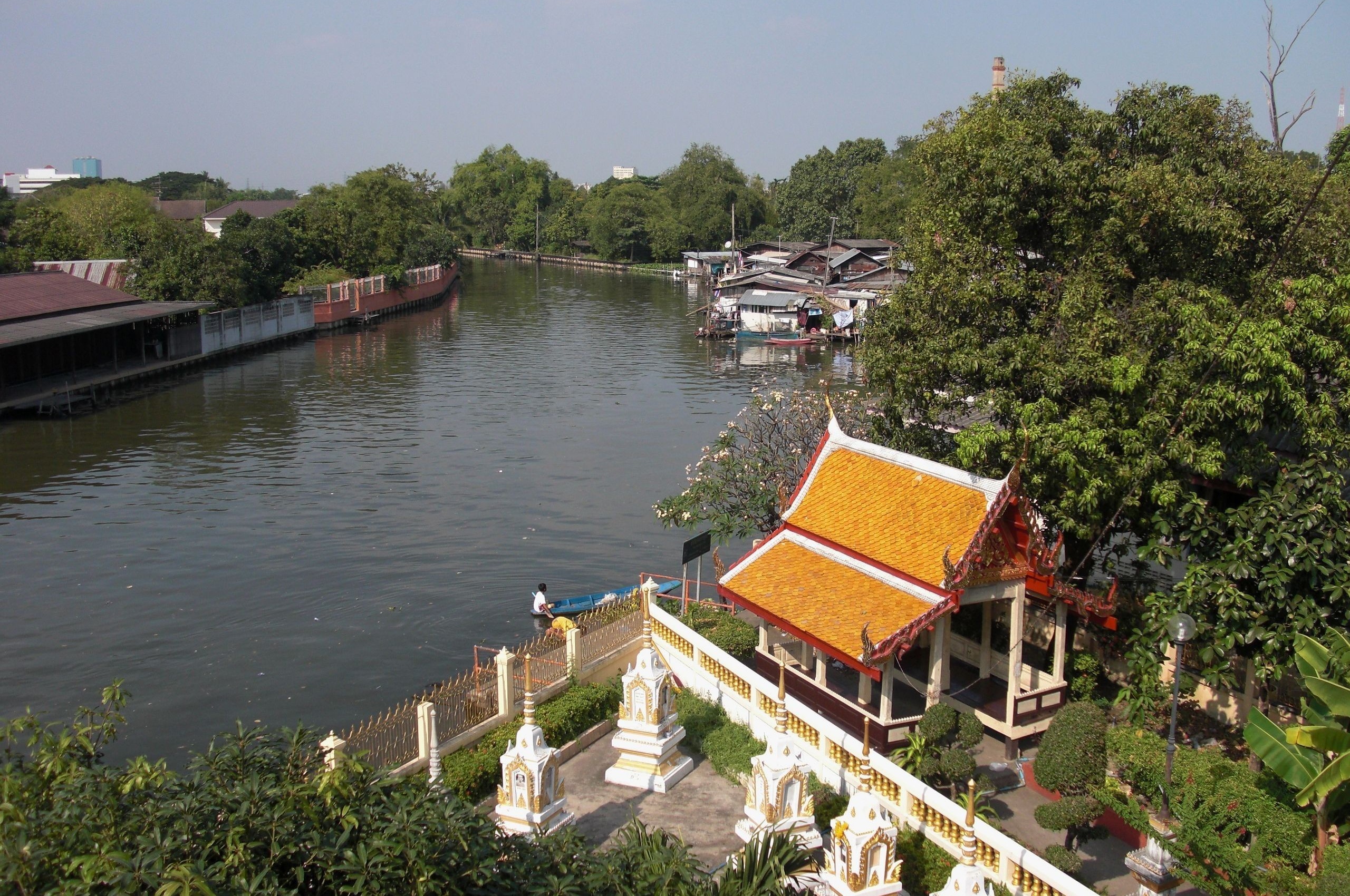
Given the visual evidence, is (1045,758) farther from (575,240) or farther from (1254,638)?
(575,240)

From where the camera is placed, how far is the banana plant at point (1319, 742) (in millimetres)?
9578

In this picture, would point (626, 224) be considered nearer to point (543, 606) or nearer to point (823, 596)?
point (543, 606)

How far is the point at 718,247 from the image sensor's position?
121m

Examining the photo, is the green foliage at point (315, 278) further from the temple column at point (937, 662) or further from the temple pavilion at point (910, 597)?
the temple column at point (937, 662)

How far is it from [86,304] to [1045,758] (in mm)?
47057

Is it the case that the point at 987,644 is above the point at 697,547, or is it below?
below

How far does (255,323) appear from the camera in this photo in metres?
58.8

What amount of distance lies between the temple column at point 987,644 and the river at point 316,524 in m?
10.4

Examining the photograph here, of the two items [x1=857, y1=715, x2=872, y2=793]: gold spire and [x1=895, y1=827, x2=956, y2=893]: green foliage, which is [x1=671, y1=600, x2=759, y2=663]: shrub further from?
[x1=895, y1=827, x2=956, y2=893]: green foliage

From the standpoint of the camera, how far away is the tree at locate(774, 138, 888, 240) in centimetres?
11150

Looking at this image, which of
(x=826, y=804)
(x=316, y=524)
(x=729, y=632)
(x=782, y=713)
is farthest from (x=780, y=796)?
(x=316, y=524)

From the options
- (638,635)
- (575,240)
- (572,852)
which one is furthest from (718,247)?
(572,852)

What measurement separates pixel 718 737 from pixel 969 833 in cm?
515

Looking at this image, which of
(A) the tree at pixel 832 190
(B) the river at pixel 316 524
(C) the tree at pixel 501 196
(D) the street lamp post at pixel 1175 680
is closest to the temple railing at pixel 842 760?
(D) the street lamp post at pixel 1175 680
